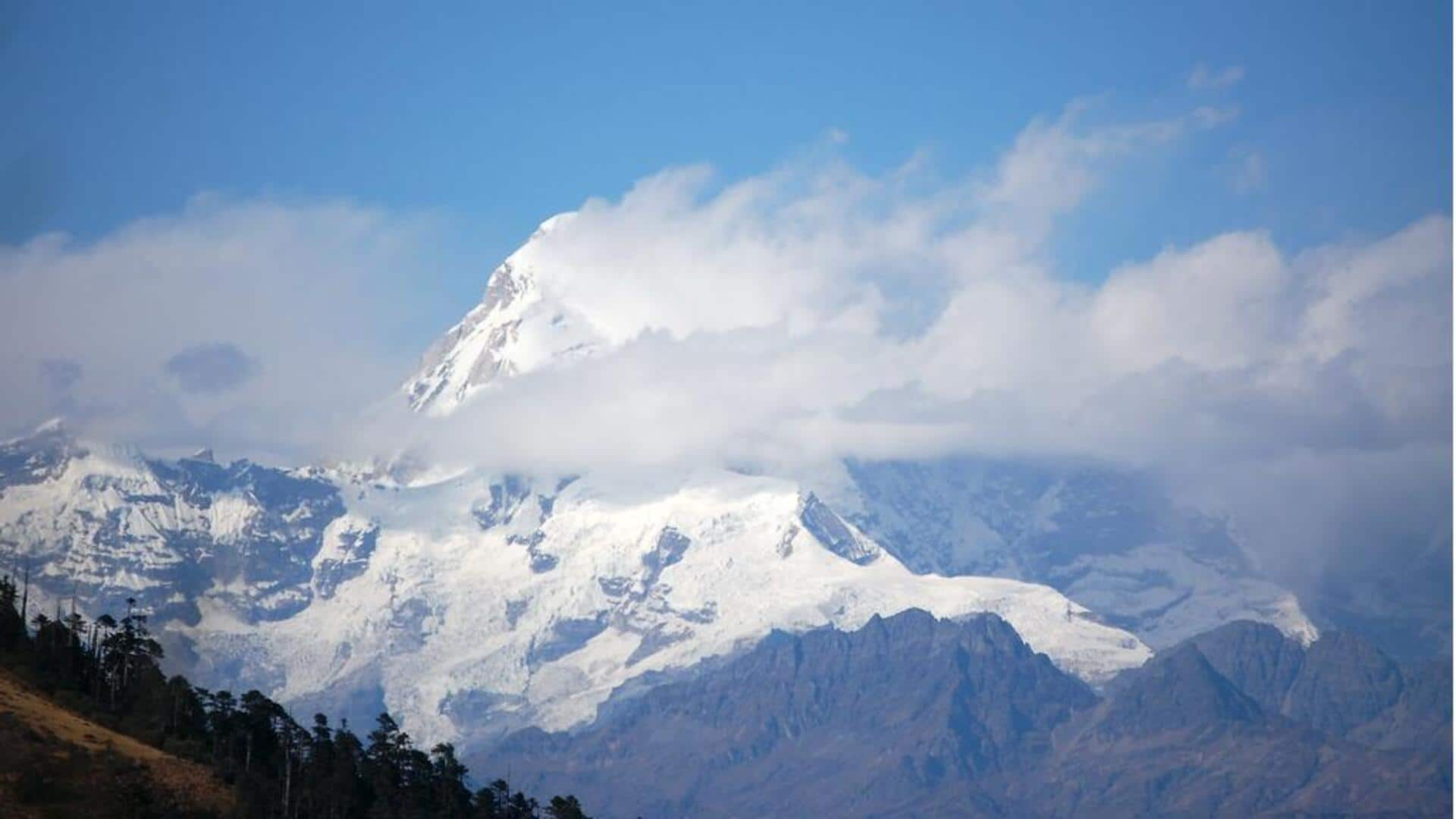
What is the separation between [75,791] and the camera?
197 metres

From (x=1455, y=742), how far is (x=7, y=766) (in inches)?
4854

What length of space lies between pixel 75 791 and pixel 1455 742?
395 ft

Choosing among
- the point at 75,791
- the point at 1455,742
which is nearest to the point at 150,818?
the point at 75,791

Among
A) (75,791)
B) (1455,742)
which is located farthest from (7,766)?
(1455,742)

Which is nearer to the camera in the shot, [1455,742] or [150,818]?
[1455,742]

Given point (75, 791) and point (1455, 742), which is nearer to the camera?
point (1455, 742)

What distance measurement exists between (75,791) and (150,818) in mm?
6580

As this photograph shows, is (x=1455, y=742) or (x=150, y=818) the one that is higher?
(x=150, y=818)

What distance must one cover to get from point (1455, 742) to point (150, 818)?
386ft

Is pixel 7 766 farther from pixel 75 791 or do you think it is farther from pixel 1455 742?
pixel 1455 742

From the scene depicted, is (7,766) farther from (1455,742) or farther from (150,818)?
(1455,742)

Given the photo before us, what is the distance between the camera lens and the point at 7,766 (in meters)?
196

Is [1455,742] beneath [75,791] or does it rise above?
beneath

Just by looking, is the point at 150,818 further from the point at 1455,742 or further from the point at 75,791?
the point at 1455,742
